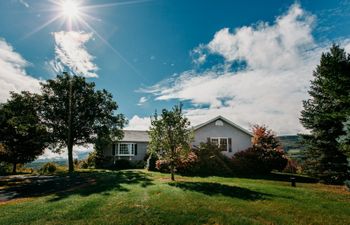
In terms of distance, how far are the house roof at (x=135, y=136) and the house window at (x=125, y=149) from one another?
82 cm

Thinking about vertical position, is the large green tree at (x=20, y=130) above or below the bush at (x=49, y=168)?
above

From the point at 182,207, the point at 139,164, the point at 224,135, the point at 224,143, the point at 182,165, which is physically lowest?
the point at 139,164

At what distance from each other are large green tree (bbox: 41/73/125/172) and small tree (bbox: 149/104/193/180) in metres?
15.2

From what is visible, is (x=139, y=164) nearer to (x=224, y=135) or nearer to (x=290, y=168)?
(x=224, y=135)

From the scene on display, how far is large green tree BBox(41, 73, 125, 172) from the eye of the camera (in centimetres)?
2898

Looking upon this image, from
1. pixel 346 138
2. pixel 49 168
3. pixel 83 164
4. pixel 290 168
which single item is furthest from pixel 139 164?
pixel 346 138

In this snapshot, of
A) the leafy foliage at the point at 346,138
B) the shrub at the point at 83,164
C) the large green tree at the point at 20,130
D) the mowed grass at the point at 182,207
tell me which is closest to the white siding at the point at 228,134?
the mowed grass at the point at 182,207

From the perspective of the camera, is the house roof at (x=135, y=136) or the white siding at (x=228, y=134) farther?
the house roof at (x=135, y=136)

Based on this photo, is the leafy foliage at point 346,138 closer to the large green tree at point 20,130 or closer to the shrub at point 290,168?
the shrub at point 290,168

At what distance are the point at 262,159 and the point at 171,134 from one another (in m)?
13.0

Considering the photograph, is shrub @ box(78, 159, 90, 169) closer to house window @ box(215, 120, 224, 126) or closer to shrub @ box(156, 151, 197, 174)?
shrub @ box(156, 151, 197, 174)

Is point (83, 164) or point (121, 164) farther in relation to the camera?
point (83, 164)

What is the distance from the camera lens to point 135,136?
38.3 metres

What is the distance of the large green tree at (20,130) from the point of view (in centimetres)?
2802
